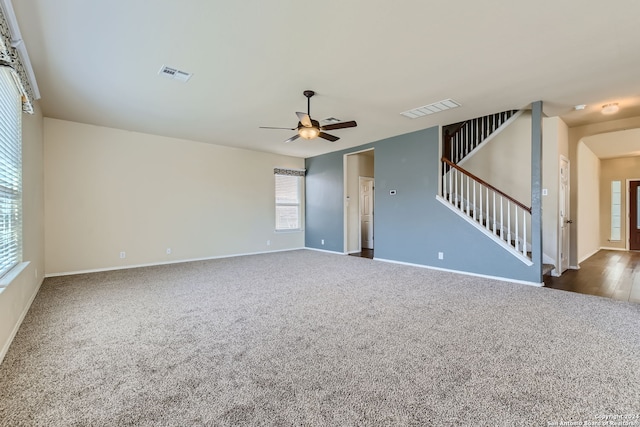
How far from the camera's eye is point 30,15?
7.66 ft

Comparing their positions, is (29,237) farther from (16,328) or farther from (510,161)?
(510,161)

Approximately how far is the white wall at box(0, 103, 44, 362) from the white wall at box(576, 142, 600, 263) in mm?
8116

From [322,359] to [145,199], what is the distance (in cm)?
517

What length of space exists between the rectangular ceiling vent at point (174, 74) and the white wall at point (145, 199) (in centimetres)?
297

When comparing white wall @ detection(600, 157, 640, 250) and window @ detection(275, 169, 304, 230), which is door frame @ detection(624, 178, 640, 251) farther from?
window @ detection(275, 169, 304, 230)

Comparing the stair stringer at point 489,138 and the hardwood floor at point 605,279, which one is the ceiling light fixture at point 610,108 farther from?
the hardwood floor at point 605,279

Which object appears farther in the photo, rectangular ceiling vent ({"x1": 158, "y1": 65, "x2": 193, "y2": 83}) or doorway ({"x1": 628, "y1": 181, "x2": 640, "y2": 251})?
doorway ({"x1": 628, "y1": 181, "x2": 640, "y2": 251})

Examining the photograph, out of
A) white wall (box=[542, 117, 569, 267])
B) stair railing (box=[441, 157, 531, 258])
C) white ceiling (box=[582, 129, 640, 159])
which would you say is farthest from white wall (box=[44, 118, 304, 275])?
white ceiling (box=[582, 129, 640, 159])

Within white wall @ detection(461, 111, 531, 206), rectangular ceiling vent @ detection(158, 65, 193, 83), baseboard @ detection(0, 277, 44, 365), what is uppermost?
rectangular ceiling vent @ detection(158, 65, 193, 83)

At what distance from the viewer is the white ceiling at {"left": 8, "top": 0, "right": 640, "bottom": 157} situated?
228 centimetres

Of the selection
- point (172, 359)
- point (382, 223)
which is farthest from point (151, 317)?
point (382, 223)

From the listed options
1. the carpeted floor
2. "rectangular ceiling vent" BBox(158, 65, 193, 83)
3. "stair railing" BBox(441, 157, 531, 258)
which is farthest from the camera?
"stair railing" BBox(441, 157, 531, 258)

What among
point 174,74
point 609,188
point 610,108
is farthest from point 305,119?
point 609,188

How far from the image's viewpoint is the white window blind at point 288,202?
25.9 ft
